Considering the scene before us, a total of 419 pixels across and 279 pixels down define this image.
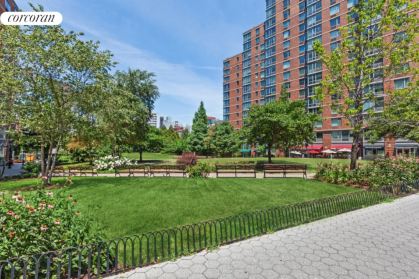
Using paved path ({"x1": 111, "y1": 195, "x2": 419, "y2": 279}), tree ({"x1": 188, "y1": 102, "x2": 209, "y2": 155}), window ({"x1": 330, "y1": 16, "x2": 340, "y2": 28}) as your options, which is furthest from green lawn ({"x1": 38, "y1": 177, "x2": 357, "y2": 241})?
window ({"x1": 330, "y1": 16, "x2": 340, "y2": 28})

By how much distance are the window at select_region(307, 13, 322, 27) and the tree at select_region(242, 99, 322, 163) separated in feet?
117

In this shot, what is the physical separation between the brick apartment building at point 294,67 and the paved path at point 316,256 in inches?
1453

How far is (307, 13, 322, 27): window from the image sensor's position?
4816 cm

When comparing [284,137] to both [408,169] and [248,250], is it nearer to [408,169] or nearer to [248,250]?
[408,169]

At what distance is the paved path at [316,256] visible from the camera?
4.30 meters

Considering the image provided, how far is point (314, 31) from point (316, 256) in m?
56.8

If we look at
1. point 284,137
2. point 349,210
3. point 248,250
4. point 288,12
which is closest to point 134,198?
point 248,250

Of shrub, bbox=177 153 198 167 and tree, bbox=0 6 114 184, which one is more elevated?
tree, bbox=0 6 114 184

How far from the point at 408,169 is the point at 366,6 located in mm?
13188

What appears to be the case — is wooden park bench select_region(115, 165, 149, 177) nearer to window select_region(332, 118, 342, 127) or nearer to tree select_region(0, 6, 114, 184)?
tree select_region(0, 6, 114, 184)

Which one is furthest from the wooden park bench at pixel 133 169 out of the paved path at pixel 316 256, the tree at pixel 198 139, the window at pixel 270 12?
the window at pixel 270 12

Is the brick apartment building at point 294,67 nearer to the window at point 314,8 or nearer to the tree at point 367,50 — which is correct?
the window at point 314,8

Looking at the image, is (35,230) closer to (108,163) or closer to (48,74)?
(48,74)

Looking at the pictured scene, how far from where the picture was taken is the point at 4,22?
11391mm
